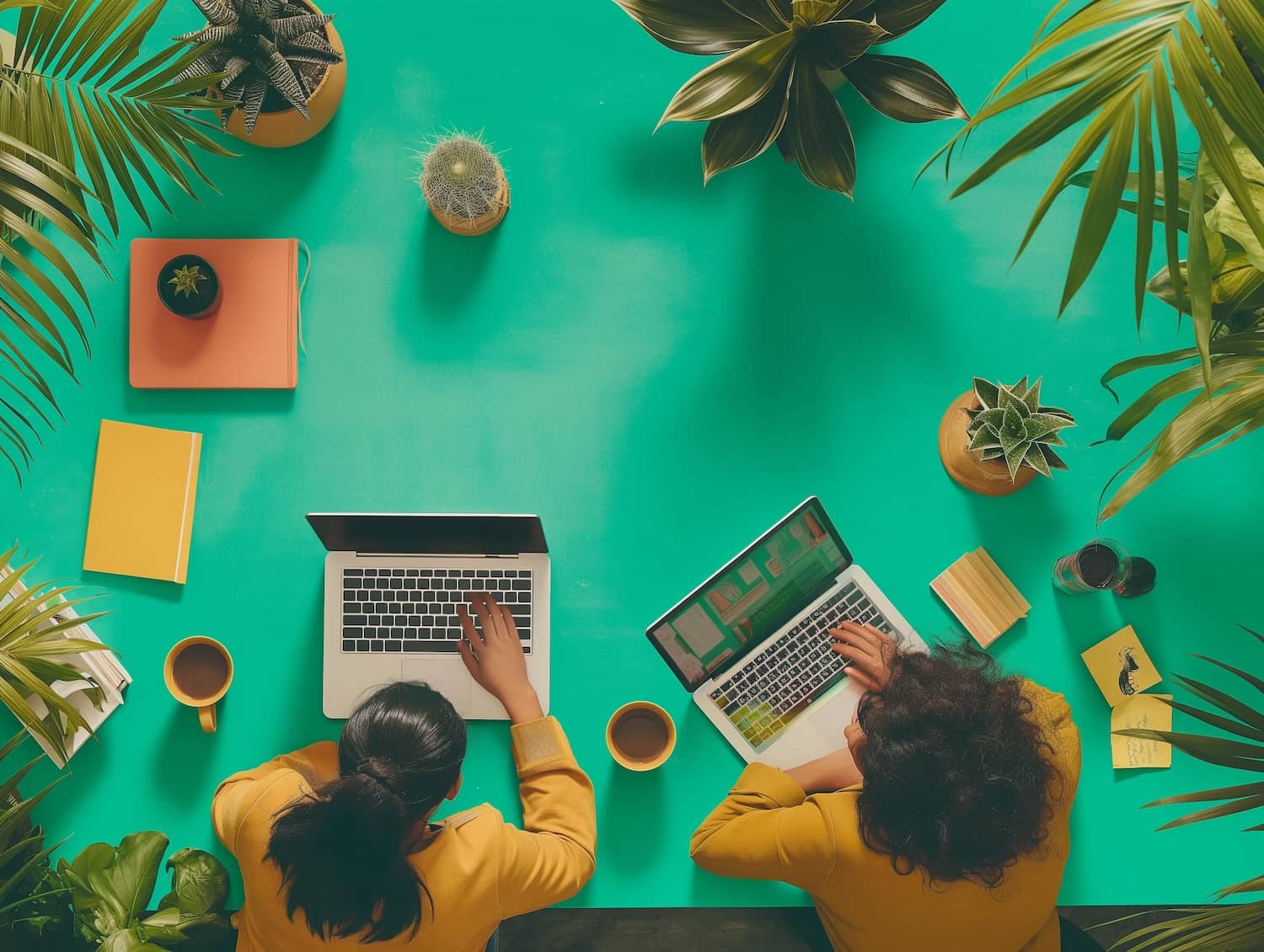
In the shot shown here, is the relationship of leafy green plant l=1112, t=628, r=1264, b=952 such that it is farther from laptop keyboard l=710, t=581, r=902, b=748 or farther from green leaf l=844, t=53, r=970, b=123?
green leaf l=844, t=53, r=970, b=123

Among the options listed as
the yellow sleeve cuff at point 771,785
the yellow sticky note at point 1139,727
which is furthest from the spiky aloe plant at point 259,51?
the yellow sticky note at point 1139,727

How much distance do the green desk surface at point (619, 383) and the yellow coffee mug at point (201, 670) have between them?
0.03 metres

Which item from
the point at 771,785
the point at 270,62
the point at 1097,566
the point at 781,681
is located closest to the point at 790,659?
the point at 781,681

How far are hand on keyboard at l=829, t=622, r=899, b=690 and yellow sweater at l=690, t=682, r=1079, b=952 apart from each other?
7.1 inches

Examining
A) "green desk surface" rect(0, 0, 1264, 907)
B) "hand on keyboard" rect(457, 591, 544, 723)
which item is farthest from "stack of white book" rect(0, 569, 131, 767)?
"hand on keyboard" rect(457, 591, 544, 723)

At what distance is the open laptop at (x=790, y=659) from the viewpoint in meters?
1.50

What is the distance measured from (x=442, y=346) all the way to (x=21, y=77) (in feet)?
2.33

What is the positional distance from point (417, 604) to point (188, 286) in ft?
2.21

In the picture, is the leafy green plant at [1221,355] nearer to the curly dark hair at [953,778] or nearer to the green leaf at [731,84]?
the curly dark hair at [953,778]

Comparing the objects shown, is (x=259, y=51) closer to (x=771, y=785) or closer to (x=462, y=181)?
(x=462, y=181)

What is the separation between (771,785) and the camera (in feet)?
4.81

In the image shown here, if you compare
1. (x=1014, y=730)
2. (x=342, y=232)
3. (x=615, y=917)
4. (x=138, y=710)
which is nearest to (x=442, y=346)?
(x=342, y=232)

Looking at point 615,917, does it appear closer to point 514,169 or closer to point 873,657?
point 873,657

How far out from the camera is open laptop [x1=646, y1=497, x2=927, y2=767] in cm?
150
